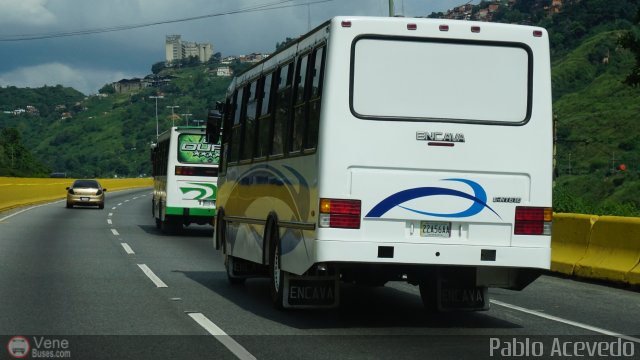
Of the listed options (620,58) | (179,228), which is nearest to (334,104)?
(179,228)

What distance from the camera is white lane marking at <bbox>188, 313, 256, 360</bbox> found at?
26.9ft

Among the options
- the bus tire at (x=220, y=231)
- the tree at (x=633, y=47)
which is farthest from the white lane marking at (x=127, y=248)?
the tree at (x=633, y=47)

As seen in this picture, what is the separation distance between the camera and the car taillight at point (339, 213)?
9523 millimetres

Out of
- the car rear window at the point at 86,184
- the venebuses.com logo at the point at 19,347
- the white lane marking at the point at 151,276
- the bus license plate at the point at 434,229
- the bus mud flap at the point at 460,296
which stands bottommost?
the white lane marking at the point at 151,276

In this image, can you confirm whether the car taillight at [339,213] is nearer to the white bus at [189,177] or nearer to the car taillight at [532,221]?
the car taillight at [532,221]

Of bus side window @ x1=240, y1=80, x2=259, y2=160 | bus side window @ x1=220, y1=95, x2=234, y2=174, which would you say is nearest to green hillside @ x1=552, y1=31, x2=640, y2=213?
bus side window @ x1=220, y1=95, x2=234, y2=174

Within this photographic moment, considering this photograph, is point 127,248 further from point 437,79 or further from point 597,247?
point 437,79

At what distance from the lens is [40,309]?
11.0 meters

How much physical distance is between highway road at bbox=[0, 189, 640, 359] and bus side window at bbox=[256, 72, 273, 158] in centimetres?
186

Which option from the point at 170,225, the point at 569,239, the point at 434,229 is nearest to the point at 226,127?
the point at 569,239

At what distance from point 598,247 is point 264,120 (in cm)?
592

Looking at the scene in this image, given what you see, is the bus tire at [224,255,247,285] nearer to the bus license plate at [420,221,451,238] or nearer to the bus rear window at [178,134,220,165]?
the bus license plate at [420,221,451,238]

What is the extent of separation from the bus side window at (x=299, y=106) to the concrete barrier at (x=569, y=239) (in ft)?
21.6

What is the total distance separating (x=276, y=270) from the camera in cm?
1126
